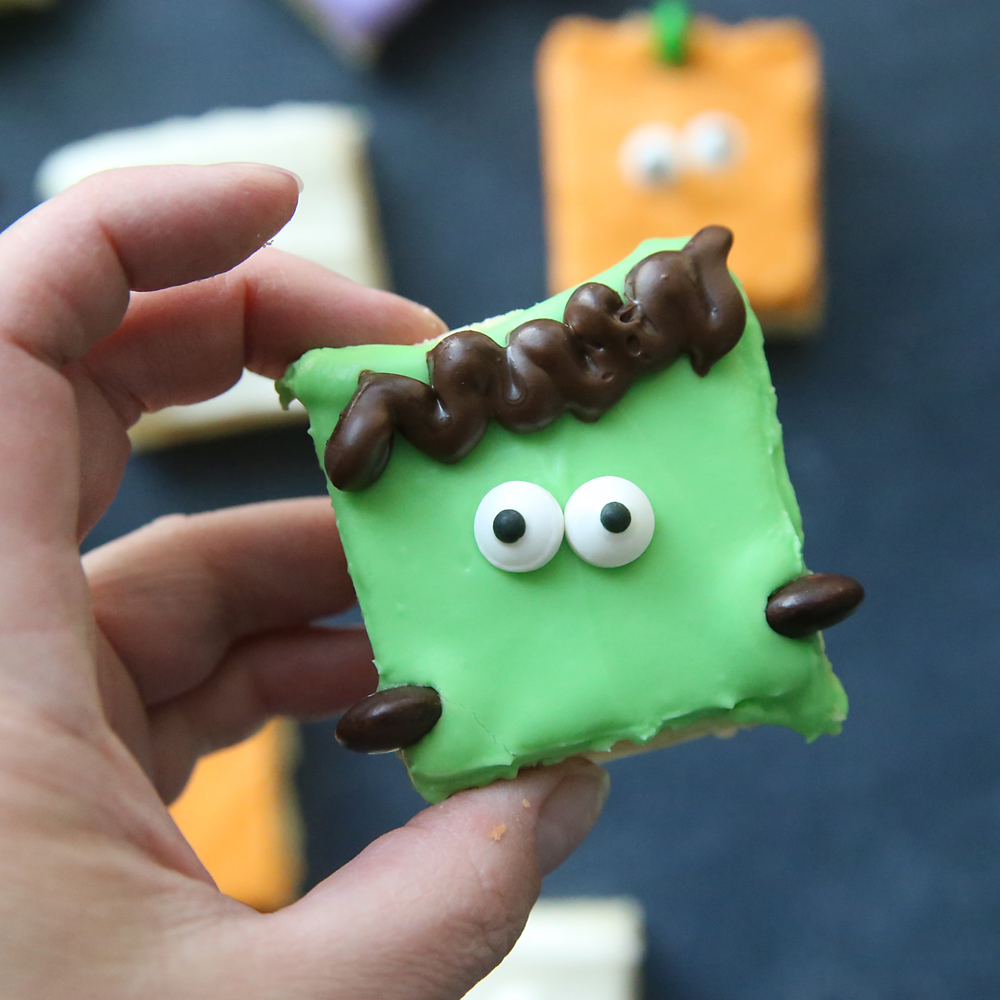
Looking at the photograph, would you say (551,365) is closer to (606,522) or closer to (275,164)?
(606,522)

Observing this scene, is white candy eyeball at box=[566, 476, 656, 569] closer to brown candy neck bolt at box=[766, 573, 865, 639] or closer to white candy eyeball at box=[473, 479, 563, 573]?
white candy eyeball at box=[473, 479, 563, 573]

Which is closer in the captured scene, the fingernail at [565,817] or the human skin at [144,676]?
the human skin at [144,676]

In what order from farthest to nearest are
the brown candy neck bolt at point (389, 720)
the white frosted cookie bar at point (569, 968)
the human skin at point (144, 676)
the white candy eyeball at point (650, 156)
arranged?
the white candy eyeball at point (650, 156), the white frosted cookie bar at point (569, 968), the brown candy neck bolt at point (389, 720), the human skin at point (144, 676)

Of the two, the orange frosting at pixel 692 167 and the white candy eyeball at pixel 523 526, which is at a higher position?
the orange frosting at pixel 692 167

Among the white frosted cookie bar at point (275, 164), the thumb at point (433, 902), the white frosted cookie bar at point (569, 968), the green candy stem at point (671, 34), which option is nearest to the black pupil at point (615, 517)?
the thumb at point (433, 902)

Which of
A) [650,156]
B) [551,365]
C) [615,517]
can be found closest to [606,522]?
[615,517]

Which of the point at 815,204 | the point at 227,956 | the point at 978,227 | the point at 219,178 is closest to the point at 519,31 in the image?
the point at 815,204

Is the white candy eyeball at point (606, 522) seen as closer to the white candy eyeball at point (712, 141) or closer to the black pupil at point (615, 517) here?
the black pupil at point (615, 517)
